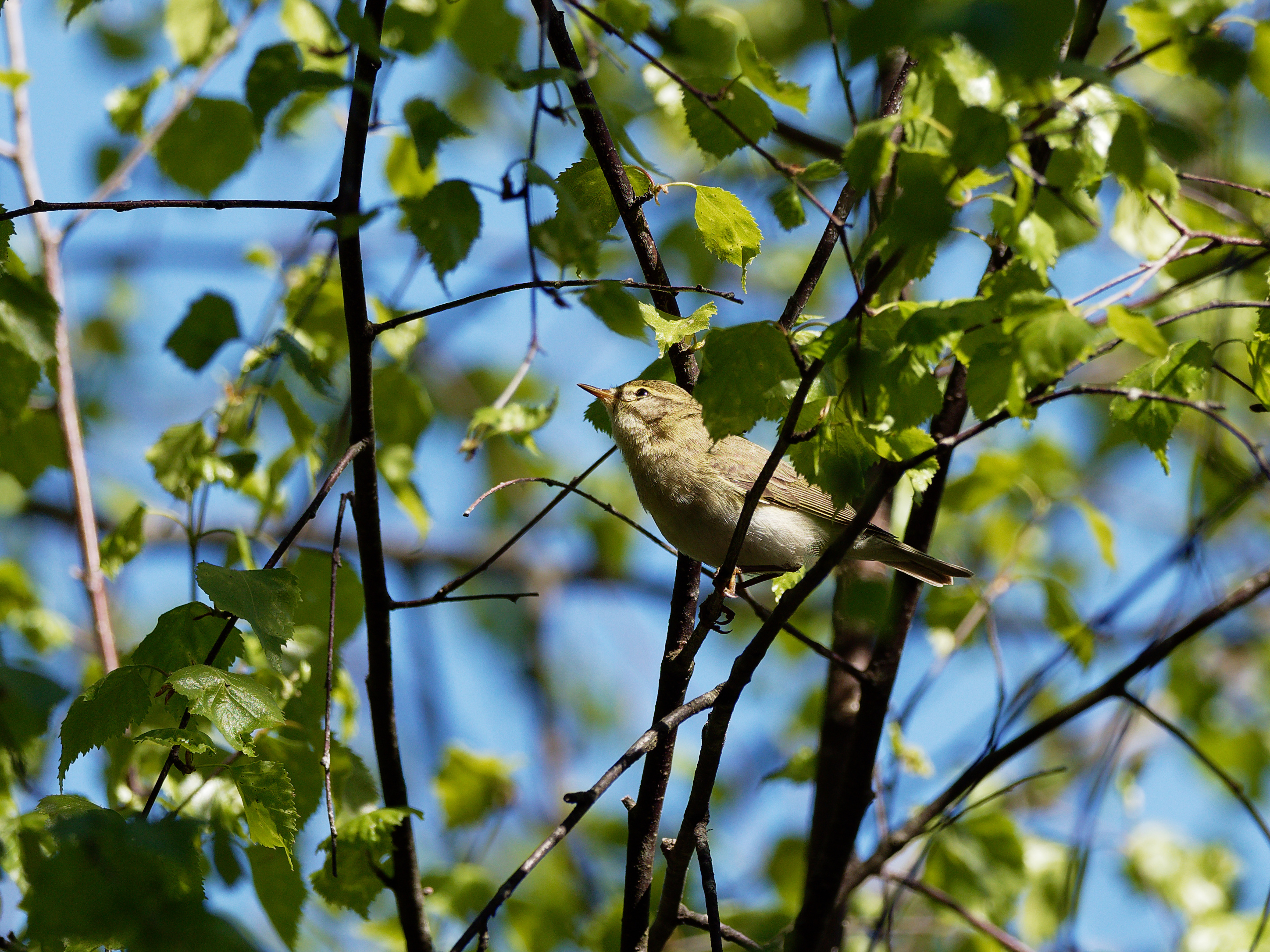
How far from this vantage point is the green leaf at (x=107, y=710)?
189 centimetres

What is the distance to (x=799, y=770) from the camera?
3.56 m

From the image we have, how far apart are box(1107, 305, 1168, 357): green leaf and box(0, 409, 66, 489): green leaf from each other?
7.77ft

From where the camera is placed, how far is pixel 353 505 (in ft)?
7.45

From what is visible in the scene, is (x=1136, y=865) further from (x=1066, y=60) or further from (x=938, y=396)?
(x=1066, y=60)

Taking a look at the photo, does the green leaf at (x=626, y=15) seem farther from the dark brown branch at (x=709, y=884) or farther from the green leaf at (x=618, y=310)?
the dark brown branch at (x=709, y=884)

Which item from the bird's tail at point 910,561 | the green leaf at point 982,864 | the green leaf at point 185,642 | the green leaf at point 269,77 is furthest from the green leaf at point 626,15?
the green leaf at point 982,864

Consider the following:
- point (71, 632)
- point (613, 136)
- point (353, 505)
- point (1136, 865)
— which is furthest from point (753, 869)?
point (613, 136)

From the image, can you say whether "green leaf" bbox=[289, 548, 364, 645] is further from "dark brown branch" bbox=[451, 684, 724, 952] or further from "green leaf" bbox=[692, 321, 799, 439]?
"green leaf" bbox=[692, 321, 799, 439]

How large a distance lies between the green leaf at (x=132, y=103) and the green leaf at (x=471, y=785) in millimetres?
2380

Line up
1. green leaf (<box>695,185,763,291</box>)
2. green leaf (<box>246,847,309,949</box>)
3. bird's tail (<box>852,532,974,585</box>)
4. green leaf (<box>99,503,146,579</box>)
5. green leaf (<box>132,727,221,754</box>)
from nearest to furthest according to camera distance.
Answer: green leaf (<box>132,727,221,754</box>) < green leaf (<box>695,185,763,291</box>) < green leaf (<box>246,847,309,949</box>) < green leaf (<box>99,503,146,579</box>) < bird's tail (<box>852,532,974,585</box>)

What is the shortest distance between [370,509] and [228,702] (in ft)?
1.87

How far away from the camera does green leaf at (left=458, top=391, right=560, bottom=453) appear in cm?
292

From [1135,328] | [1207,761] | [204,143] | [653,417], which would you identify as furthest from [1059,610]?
[204,143]

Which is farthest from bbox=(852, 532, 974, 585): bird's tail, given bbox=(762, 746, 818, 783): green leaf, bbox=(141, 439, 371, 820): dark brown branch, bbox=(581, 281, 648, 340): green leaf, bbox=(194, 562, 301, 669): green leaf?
bbox=(194, 562, 301, 669): green leaf
